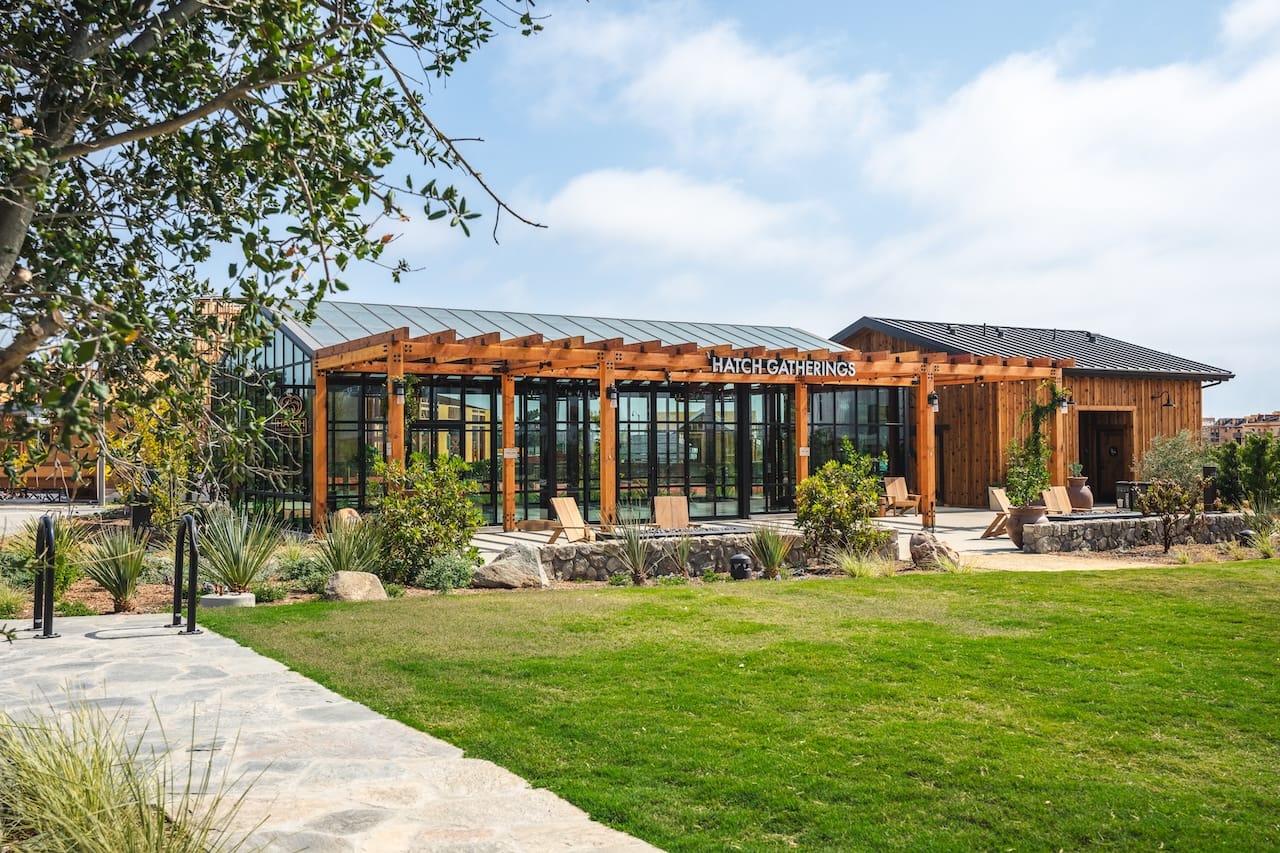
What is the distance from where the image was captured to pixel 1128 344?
97.6 ft

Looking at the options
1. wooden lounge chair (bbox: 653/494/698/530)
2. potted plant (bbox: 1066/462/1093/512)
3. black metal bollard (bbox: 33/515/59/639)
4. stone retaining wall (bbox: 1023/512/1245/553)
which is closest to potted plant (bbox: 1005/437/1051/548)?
stone retaining wall (bbox: 1023/512/1245/553)

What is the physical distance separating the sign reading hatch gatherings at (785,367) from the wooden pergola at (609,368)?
19mm

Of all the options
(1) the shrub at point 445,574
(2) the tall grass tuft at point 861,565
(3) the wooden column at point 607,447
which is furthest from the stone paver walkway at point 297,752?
(3) the wooden column at point 607,447

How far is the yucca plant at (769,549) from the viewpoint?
41.2ft

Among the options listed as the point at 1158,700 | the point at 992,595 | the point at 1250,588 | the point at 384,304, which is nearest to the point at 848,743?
the point at 1158,700

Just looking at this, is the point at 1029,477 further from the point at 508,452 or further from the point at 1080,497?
the point at 508,452

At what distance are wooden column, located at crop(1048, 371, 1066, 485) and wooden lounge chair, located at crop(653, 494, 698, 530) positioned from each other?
34.0ft

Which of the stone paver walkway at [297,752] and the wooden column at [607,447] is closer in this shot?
the stone paver walkway at [297,752]

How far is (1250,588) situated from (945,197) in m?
7.07

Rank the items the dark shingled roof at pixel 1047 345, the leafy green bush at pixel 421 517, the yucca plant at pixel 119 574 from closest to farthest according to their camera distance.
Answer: the yucca plant at pixel 119 574 < the leafy green bush at pixel 421 517 < the dark shingled roof at pixel 1047 345

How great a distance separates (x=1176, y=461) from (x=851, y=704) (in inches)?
843

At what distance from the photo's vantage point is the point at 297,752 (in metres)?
4.99

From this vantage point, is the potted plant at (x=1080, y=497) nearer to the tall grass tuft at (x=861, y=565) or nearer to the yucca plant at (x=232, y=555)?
the tall grass tuft at (x=861, y=565)

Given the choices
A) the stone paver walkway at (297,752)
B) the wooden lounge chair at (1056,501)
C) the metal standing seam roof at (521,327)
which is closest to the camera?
the stone paver walkway at (297,752)
